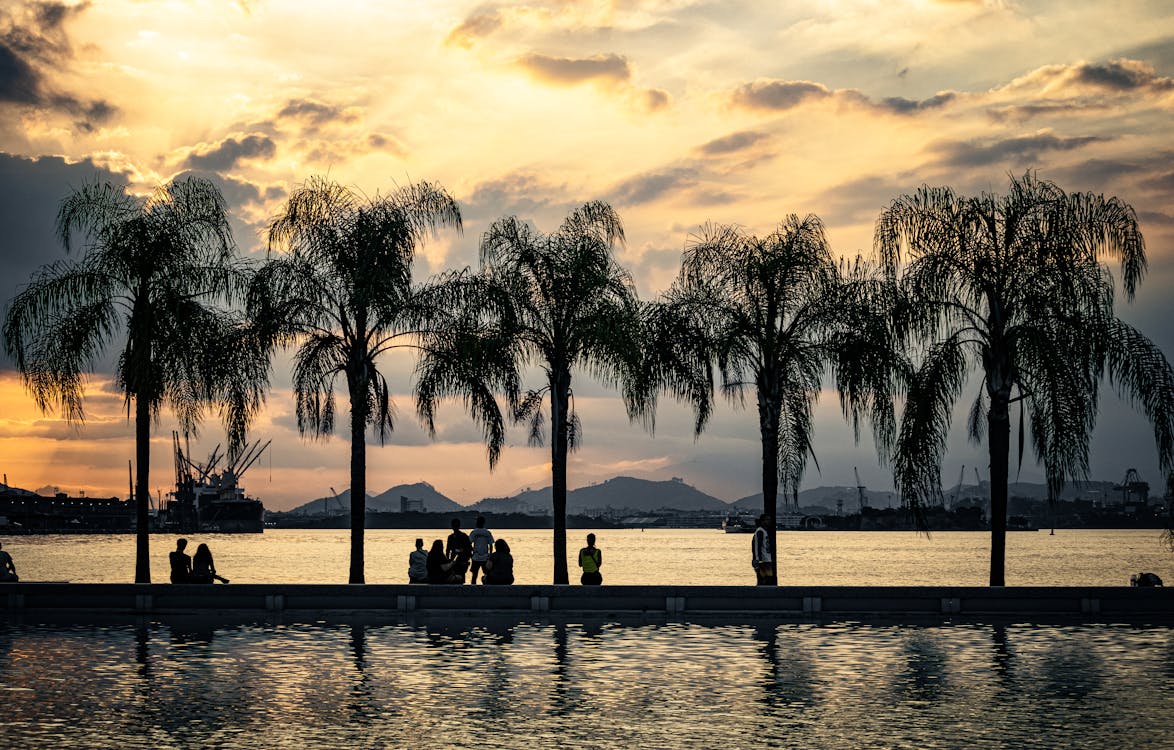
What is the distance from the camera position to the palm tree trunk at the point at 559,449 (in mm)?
34688

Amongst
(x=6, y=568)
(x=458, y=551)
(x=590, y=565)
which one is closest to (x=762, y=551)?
(x=590, y=565)

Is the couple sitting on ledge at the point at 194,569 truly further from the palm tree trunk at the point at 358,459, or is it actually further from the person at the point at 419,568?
the person at the point at 419,568

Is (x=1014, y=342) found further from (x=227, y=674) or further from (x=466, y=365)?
(x=227, y=674)

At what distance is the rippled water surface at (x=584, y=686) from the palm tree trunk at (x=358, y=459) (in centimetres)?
663

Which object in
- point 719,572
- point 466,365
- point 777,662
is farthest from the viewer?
point 719,572

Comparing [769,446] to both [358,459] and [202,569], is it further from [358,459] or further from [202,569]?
[202,569]

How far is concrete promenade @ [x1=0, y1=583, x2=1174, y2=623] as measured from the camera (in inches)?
1137

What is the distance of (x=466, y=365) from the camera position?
33469mm

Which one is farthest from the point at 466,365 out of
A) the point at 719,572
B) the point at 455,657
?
the point at 719,572

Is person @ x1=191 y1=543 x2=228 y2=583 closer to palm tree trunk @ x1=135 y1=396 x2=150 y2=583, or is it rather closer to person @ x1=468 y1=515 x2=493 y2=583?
palm tree trunk @ x1=135 y1=396 x2=150 y2=583

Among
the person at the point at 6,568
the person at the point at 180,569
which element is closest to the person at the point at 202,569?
the person at the point at 180,569

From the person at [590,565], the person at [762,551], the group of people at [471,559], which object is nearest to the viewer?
the person at [762,551]

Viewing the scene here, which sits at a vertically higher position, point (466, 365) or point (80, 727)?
point (466, 365)

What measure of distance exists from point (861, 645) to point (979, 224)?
1262 cm
